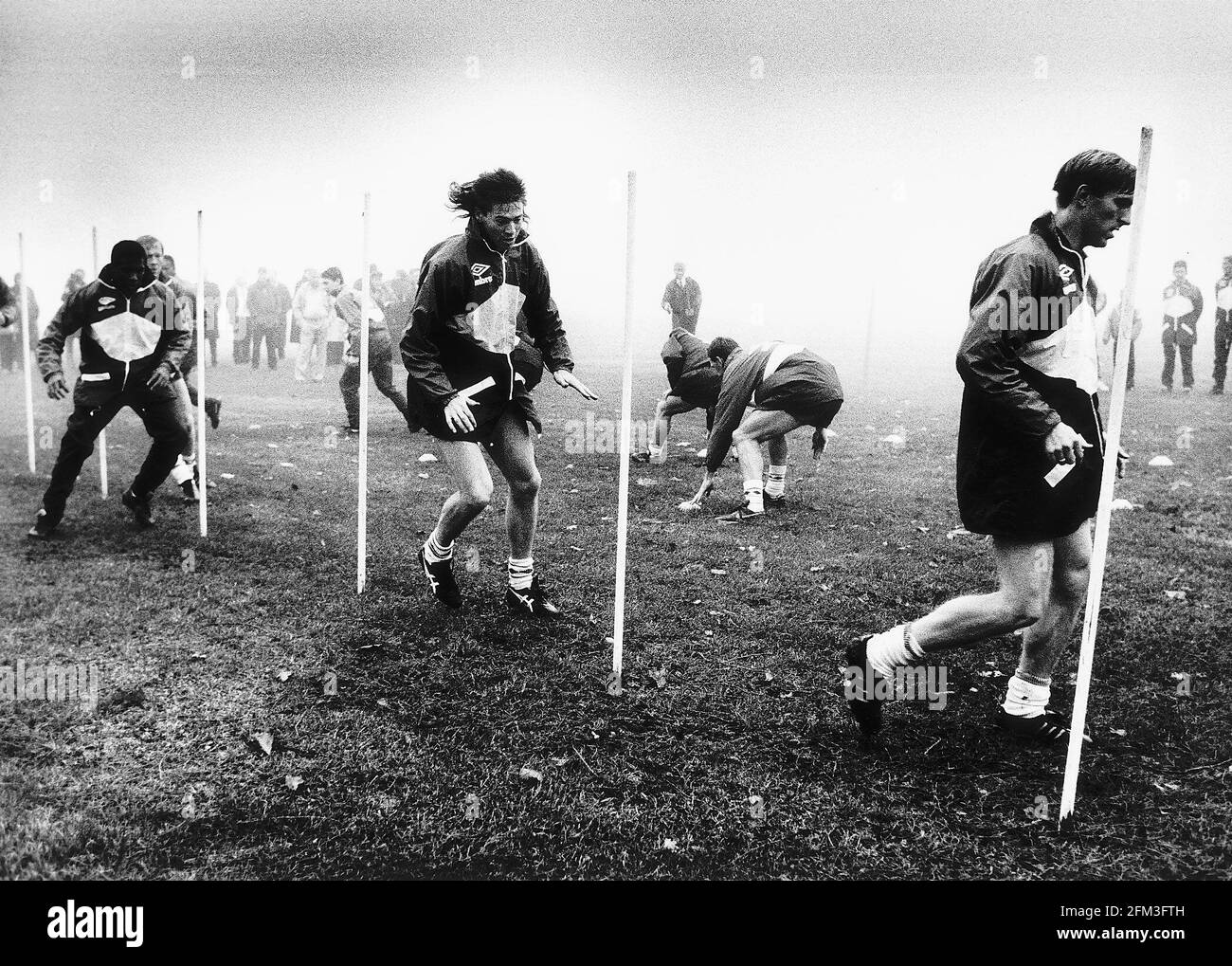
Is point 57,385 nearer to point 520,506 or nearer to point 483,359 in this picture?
point 483,359

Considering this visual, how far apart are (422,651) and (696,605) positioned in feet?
4.65

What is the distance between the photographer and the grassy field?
2.53 m

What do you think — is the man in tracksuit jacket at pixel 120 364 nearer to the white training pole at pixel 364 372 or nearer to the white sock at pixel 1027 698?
the white training pole at pixel 364 372

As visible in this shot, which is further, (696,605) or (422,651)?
(696,605)

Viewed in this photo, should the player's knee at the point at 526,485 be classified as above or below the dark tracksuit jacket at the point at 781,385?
below

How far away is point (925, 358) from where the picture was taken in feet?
56.8

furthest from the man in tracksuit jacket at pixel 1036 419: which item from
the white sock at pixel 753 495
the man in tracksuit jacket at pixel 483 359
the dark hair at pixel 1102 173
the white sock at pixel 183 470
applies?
the white sock at pixel 183 470

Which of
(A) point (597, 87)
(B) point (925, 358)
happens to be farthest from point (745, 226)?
(A) point (597, 87)

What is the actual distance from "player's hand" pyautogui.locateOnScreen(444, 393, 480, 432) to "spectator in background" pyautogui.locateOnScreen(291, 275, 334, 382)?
952 cm

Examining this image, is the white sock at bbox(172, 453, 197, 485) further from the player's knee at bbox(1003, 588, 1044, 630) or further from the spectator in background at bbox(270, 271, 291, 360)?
the spectator in background at bbox(270, 271, 291, 360)

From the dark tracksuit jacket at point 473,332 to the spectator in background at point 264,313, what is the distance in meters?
14.9

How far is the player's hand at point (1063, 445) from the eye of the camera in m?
2.62
